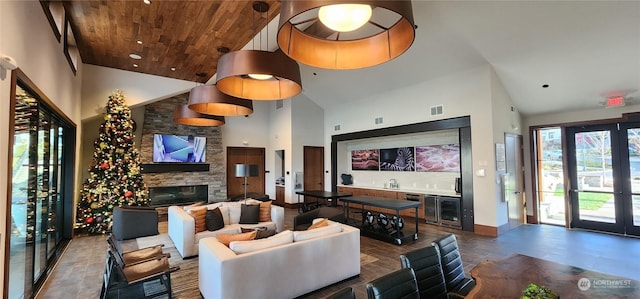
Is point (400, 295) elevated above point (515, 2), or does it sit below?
below

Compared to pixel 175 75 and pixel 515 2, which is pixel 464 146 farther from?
pixel 175 75

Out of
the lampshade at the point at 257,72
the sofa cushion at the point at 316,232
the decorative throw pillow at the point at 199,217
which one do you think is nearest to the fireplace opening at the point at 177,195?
the decorative throw pillow at the point at 199,217

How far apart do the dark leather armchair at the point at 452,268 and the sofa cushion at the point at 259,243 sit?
5.16ft

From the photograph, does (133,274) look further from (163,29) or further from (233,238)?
(163,29)

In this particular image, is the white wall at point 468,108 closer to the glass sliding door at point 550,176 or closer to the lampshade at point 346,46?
the glass sliding door at point 550,176

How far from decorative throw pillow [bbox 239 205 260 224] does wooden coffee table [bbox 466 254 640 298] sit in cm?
397

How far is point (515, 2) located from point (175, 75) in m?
6.73

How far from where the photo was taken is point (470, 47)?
5.20m

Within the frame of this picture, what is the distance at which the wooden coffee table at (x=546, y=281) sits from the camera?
1689 mm

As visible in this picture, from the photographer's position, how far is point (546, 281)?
1.87 metres

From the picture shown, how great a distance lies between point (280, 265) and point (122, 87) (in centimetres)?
592

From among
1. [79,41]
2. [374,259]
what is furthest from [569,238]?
[79,41]

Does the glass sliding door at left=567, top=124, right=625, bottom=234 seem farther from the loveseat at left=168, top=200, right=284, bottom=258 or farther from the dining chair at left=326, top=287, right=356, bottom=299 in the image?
the dining chair at left=326, top=287, right=356, bottom=299

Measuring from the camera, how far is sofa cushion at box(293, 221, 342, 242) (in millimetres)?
3242
